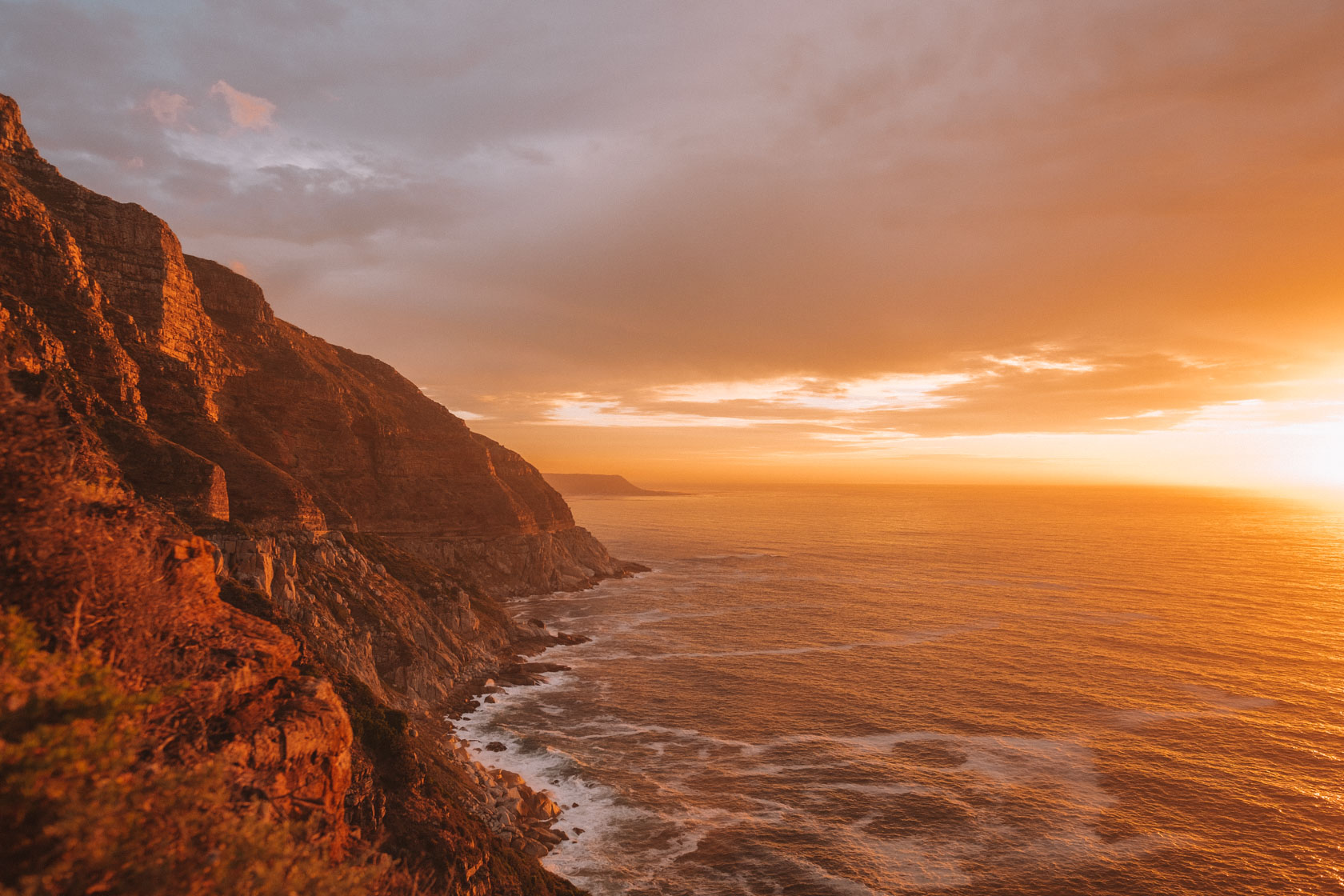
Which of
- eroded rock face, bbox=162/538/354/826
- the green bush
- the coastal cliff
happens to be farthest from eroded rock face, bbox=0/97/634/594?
the green bush

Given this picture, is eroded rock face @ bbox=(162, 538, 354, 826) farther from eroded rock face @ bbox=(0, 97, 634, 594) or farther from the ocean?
the ocean

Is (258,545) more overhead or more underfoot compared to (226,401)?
more underfoot

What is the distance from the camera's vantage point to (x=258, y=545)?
41.1 m

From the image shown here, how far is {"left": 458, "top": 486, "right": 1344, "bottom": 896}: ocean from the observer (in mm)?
31609

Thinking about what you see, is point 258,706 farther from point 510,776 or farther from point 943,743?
point 943,743

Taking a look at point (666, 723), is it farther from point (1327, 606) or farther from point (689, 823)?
point (1327, 606)

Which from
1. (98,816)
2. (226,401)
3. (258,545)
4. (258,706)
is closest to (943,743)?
(258,706)

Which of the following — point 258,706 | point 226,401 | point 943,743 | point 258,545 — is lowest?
point 943,743

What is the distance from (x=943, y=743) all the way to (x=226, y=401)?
76.0 metres

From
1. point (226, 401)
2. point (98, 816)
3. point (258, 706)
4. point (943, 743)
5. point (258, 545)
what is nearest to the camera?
point (98, 816)

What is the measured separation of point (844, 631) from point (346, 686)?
60854 mm

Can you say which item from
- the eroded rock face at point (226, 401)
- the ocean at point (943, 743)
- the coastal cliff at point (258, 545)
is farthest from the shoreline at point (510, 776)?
the eroded rock face at point (226, 401)

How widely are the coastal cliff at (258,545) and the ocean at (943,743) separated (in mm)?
7178

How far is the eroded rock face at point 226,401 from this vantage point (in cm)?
4028
